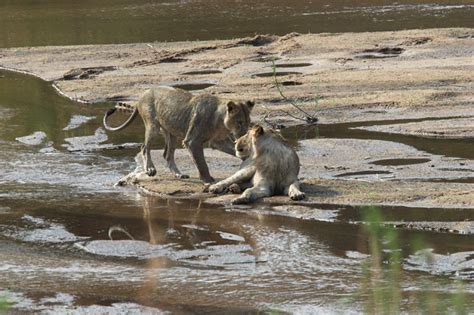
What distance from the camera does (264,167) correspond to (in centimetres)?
1014

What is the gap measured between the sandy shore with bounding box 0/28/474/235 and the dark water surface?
67.2 inches

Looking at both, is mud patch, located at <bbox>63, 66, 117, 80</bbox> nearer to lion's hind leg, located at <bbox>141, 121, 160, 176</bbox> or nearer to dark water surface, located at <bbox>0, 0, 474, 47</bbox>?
dark water surface, located at <bbox>0, 0, 474, 47</bbox>

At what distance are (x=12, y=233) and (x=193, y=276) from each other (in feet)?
6.92

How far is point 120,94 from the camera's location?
1670 cm

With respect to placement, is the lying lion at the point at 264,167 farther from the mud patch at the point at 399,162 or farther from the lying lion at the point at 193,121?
the mud patch at the point at 399,162

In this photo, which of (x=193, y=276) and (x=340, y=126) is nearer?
(x=193, y=276)

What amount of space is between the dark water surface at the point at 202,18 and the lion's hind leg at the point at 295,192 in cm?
1271

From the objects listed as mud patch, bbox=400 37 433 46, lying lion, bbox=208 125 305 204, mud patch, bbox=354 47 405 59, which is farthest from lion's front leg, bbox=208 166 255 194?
mud patch, bbox=400 37 433 46

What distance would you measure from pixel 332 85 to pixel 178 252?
794 centimetres

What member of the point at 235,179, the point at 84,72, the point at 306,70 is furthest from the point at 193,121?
the point at 84,72

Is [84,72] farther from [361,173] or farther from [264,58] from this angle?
[361,173]

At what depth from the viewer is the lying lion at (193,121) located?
34.1 ft

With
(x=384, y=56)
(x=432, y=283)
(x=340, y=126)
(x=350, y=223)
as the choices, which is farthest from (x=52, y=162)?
(x=384, y=56)

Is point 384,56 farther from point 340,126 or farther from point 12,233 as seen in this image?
point 12,233
